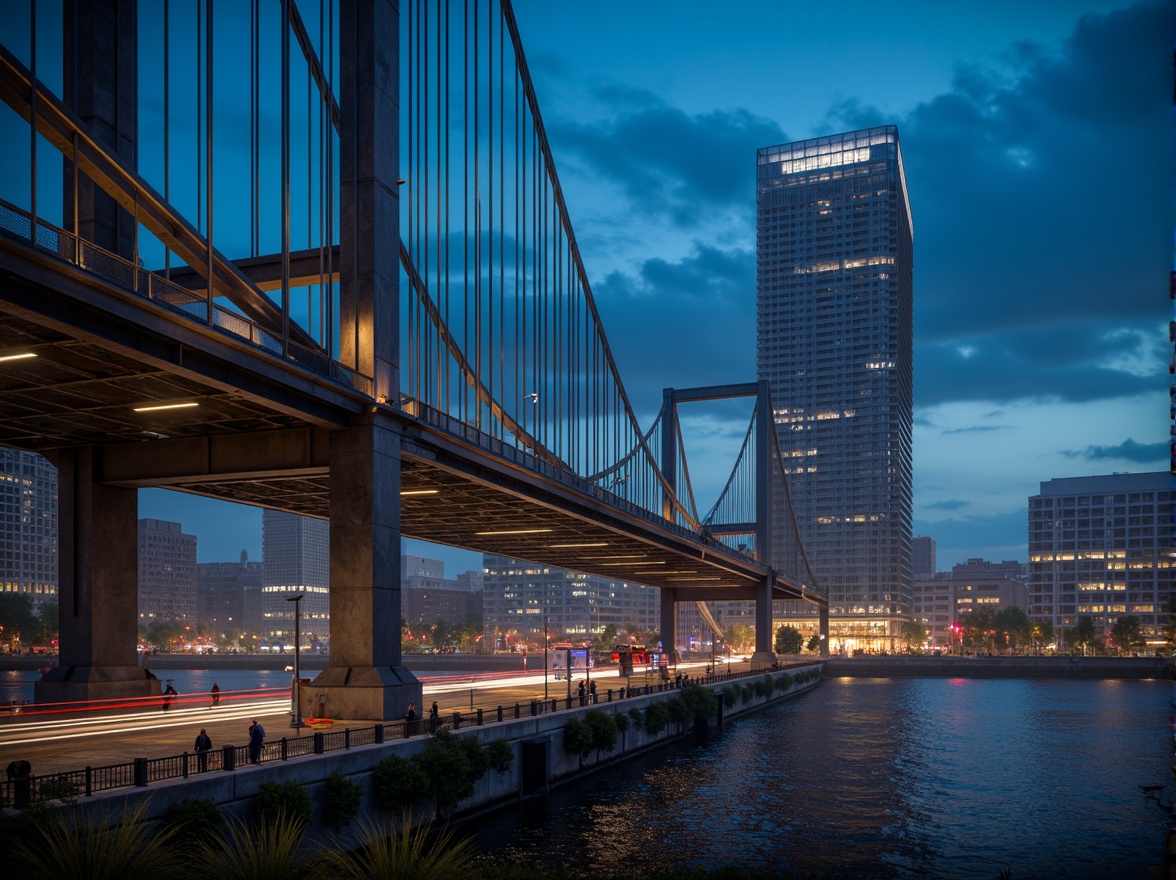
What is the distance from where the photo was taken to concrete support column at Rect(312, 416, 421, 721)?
113 feet

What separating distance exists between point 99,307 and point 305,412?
31.6ft

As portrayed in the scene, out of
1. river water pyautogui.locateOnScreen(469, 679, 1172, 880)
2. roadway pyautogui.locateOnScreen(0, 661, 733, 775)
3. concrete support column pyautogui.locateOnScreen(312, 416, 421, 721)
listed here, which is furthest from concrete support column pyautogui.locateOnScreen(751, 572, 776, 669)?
concrete support column pyautogui.locateOnScreen(312, 416, 421, 721)

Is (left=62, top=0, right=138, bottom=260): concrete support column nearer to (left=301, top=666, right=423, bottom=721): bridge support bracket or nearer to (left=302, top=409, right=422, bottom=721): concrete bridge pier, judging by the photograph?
(left=302, top=409, right=422, bottom=721): concrete bridge pier

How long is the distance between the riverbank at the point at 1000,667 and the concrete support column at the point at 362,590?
400ft

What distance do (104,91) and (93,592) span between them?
17.7 metres

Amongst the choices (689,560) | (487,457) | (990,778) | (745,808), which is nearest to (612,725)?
(745,808)

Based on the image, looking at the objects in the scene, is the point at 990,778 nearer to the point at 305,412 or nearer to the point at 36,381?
the point at 305,412

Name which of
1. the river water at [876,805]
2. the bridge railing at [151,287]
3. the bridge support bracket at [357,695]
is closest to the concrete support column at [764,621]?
the river water at [876,805]

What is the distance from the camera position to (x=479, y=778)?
34219mm

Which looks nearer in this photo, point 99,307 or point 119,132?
point 99,307

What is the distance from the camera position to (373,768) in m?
28.6

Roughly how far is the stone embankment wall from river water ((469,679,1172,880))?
3.30ft

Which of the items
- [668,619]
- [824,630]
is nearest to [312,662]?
[668,619]

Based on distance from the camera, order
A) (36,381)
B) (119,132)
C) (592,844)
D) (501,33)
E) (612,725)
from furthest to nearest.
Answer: (501,33)
(612,725)
(119,132)
(592,844)
(36,381)
